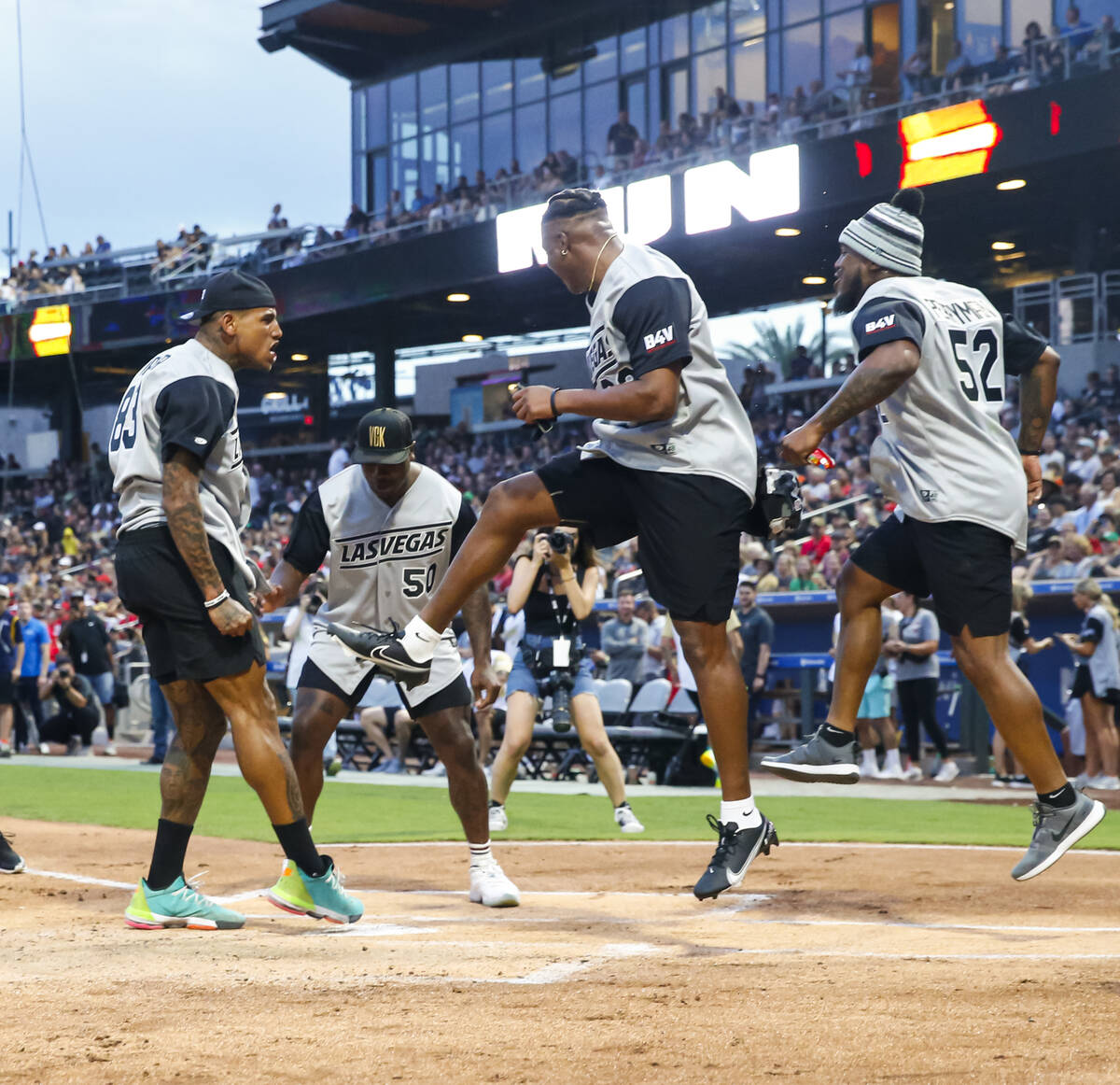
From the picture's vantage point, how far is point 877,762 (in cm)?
1498

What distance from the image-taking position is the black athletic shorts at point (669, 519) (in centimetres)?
490

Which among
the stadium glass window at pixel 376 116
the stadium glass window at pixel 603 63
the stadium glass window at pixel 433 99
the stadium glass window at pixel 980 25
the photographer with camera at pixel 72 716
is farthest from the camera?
the stadium glass window at pixel 376 116

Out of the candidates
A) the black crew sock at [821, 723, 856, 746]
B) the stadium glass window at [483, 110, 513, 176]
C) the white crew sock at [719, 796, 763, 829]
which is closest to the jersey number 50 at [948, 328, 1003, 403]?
the black crew sock at [821, 723, 856, 746]

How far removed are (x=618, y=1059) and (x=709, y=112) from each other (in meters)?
29.9

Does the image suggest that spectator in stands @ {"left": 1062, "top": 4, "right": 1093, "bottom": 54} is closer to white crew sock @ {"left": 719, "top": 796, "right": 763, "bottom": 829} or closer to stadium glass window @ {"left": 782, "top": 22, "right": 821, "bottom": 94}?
stadium glass window @ {"left": 782, "top": 22, "right": 821, "bottom": 94}

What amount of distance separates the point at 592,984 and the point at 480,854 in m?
→ 2.42

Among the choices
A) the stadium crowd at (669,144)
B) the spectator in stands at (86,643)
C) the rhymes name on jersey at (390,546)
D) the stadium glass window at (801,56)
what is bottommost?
the spectator in stands at (86,643)

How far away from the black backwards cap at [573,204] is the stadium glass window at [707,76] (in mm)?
28922

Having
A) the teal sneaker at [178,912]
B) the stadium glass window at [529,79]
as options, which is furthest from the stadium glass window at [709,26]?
the teal sneaker at [178,912]

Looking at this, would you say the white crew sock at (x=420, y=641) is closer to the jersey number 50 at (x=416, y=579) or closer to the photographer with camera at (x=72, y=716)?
the jersey number 50 at (x=416, y=579)

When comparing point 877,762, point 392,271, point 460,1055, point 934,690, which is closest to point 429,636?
point 460,1055

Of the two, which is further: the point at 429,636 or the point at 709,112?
Result: the point at 709,112

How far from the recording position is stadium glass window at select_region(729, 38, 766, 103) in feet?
106

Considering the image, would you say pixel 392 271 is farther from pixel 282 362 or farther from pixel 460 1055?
pixel 460 1055
